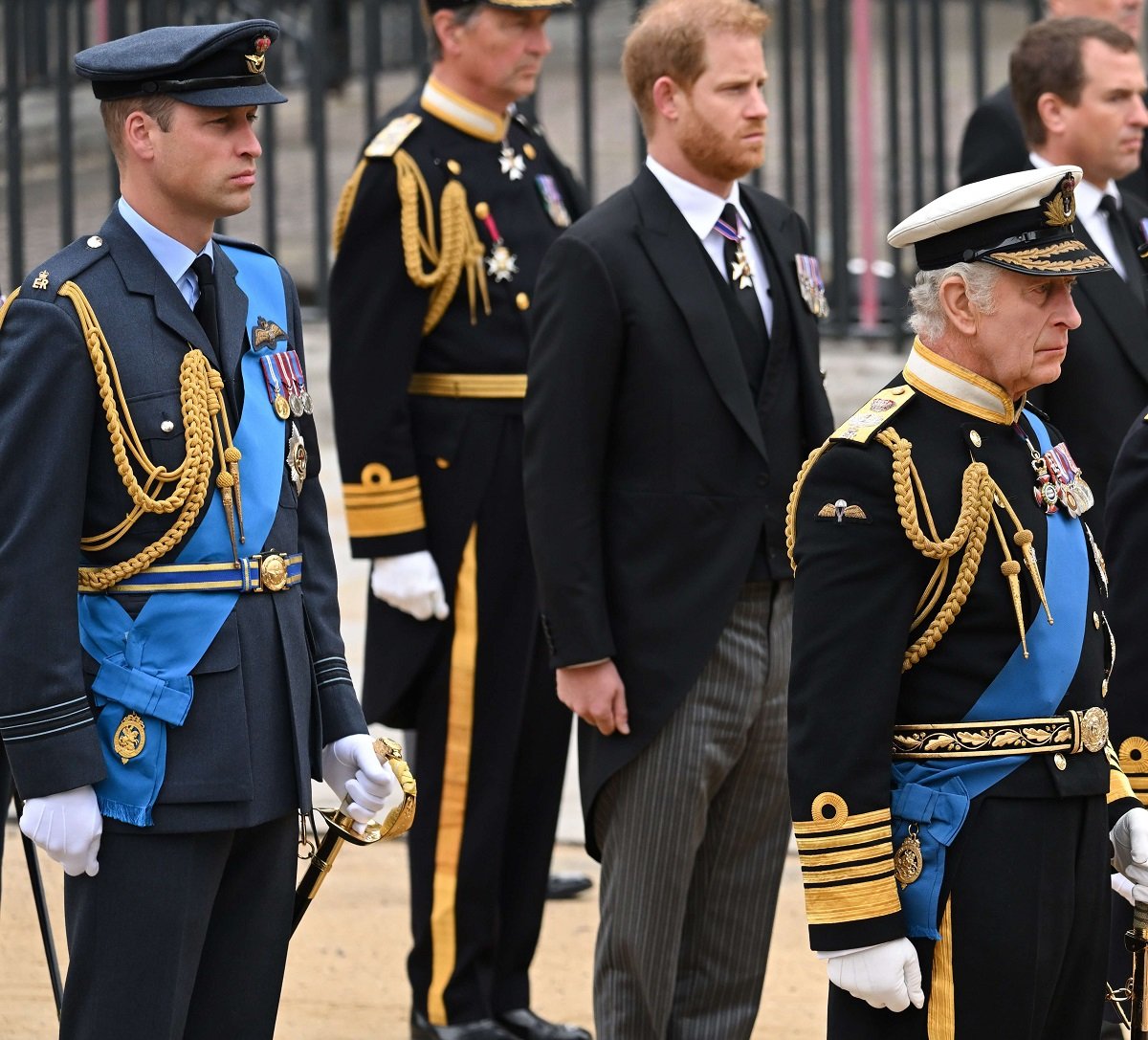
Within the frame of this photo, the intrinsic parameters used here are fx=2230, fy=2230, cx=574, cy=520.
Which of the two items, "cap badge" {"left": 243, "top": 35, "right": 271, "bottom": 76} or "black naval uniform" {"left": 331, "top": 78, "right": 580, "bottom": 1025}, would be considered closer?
"cap badge" {"left": 243, "top": 35, "right": 271, "bottom": 76}

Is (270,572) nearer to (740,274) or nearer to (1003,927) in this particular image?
(1003,927)

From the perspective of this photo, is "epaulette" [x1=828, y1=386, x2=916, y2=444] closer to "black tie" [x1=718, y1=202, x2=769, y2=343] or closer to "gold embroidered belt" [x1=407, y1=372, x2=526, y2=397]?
"black tie" [x1=718, y1=202, x2=769, y2=343]

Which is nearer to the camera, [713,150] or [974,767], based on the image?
[974,767]

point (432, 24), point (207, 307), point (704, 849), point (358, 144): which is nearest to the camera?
point (207, 307)

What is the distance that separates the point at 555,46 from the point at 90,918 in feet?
37.1

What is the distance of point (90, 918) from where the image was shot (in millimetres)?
3139

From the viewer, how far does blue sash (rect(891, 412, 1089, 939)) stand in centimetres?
302

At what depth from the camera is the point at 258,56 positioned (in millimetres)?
3307

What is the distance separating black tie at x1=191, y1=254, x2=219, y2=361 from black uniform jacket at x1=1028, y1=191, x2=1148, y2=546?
196 cm

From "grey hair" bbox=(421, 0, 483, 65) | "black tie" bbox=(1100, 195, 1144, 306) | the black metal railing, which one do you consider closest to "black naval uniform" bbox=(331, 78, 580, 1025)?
"grey hair" bbox=(421, 0, 483, 65)

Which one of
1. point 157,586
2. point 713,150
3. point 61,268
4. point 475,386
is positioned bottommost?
point 157,586

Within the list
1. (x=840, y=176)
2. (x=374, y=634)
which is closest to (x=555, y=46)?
(x=840, y=176)

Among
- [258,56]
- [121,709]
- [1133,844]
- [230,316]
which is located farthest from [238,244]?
[1133,844]

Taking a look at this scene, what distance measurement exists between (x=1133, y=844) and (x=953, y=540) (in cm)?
59
